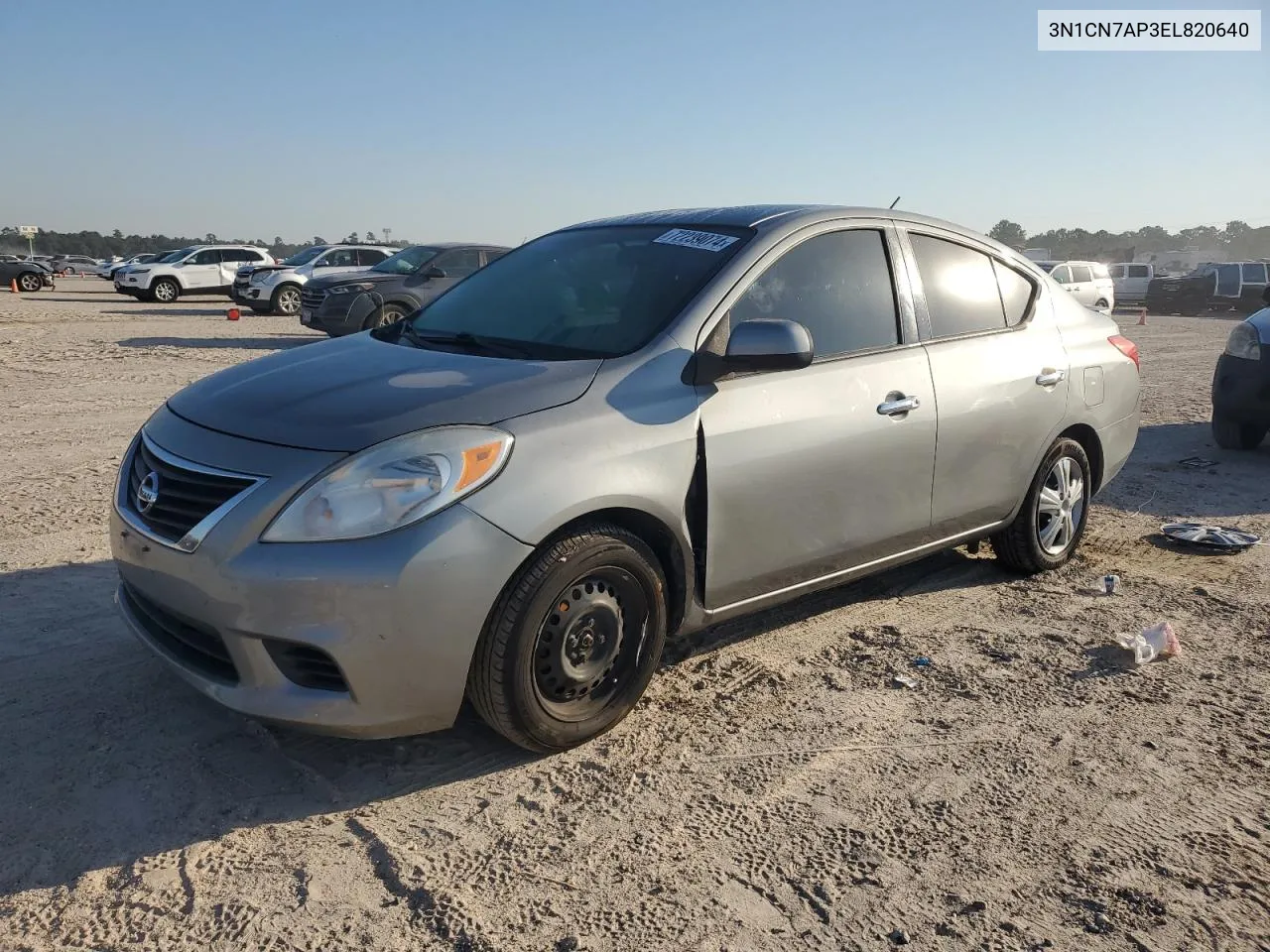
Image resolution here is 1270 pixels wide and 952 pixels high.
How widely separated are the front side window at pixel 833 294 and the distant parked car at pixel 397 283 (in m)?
11.1

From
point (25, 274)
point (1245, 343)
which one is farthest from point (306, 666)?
point (25, 274)

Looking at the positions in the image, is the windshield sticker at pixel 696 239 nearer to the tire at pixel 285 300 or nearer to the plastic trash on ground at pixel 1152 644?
the plastic trash on ground at pixel 1152 644

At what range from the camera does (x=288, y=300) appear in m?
22.0

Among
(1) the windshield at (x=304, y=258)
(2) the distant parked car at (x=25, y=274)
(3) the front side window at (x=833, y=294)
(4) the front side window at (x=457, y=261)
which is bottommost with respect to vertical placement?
(3) the front side window at (x=833, y=294)

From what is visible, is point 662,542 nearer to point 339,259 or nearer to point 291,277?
point 291,277

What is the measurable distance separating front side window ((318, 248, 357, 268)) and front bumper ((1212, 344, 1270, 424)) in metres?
18.5

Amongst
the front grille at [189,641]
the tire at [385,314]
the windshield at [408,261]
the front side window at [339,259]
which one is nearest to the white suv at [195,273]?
the front side window at [339,259]

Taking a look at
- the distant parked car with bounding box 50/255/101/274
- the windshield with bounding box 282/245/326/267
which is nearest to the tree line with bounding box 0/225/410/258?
the distant parked car with bounding box 50/255/101/274

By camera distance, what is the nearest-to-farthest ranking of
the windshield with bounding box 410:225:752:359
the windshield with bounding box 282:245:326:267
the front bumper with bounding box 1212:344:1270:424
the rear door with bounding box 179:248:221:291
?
the windshield with bounding box 410:225:752:359 → the front bumper with bounding box 1212:344:1270:424 → the windshield with bounding box 282:245:326:267 → the rear door with bounding box 179:248:221:291

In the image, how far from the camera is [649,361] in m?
3.44

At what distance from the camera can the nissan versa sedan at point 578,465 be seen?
2.86 m

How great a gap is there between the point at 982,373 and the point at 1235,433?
510 cm

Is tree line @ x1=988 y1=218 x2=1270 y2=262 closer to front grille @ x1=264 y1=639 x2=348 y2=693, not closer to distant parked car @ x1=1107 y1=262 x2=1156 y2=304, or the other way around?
distant parked car @ x1=1107 y1=262 x2=1156 y2=304

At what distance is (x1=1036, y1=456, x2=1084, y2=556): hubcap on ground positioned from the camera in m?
5.10
